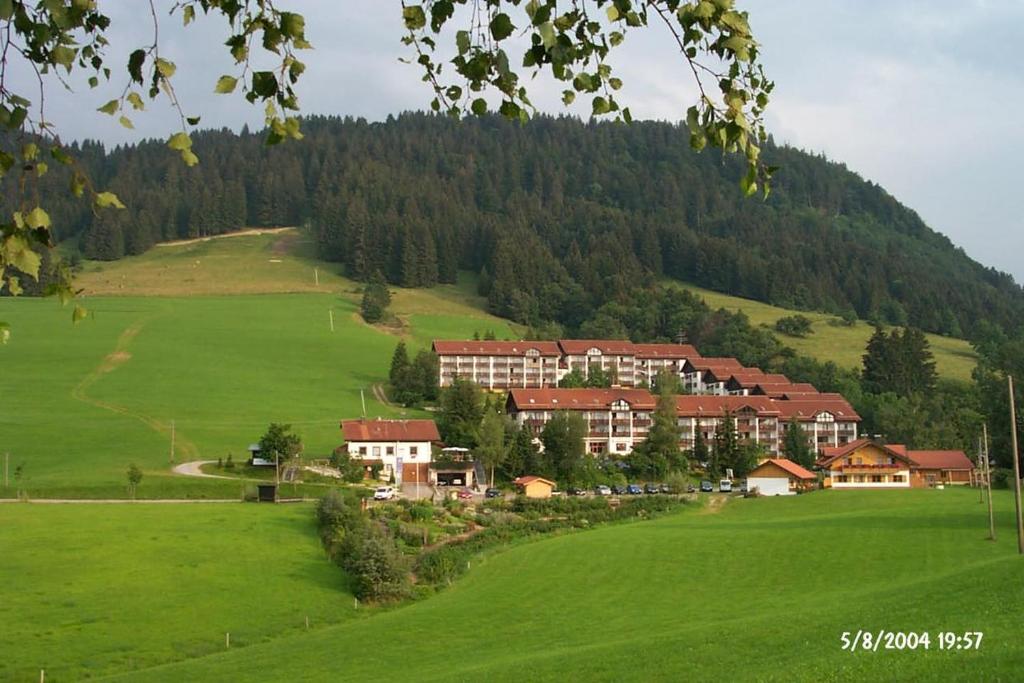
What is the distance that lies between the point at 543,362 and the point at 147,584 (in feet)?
283

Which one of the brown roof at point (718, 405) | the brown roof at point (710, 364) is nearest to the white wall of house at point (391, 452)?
the brown roof at point (718, 405)

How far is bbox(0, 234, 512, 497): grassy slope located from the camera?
83.6 m

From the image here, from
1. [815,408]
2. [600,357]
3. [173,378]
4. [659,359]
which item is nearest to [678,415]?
[815,408]

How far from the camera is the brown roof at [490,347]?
123m

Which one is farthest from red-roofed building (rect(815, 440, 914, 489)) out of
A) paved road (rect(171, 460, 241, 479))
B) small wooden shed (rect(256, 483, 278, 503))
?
paved road (rect(171, 460, 241, 479))

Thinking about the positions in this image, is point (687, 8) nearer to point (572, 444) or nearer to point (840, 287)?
point (572, 444)

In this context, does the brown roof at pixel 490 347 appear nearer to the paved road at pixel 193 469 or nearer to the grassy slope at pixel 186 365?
the grassy slope at pixel 186 365

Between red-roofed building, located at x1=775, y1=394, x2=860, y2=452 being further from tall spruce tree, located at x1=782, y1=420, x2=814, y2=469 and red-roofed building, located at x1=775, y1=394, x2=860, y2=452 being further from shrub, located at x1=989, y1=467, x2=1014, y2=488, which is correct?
shrub, located at x1=989, y1=467, x2=1014, y2=488

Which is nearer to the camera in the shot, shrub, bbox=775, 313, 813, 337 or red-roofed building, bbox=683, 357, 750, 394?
red-roofed building, bbox=683, 357, 750, 394

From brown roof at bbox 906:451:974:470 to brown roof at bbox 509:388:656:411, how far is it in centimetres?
2401

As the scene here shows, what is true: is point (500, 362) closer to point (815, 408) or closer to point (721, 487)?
point (815, 408)

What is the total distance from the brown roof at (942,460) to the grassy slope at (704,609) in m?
28.6

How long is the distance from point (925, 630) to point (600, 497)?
5471cm

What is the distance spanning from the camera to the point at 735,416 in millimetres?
102500
